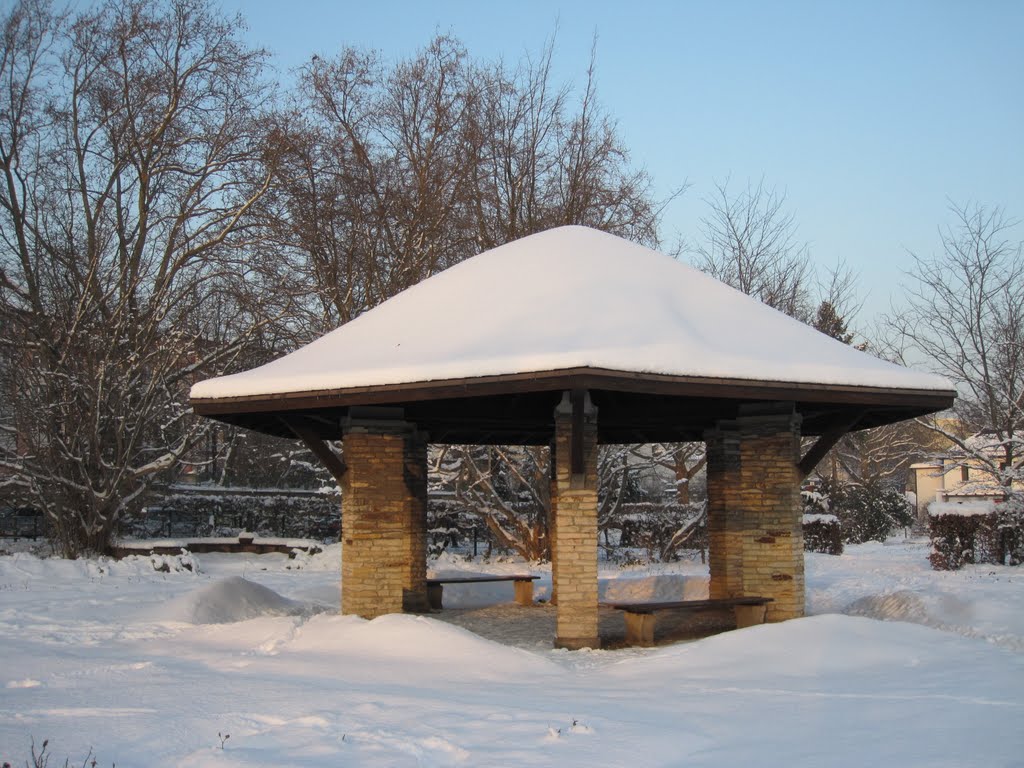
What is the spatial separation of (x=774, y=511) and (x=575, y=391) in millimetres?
3421

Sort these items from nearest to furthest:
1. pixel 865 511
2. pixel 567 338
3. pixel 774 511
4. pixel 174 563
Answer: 1. pixel 567 338
2. pixel 774 511
3. pixel 174 563
4. pixel 865 511

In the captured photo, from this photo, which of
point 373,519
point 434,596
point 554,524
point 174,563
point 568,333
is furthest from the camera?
point 174,563

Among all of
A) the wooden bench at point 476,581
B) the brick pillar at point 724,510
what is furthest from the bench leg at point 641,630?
the wooden bench at point 476,581

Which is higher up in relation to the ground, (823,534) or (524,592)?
(823,534)

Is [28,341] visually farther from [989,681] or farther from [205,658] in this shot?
[989,681]

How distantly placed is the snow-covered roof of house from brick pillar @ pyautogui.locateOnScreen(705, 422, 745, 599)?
223cm

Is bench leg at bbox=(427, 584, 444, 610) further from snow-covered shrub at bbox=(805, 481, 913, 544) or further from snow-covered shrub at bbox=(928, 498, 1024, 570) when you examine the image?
snow-covered shrub at bbox=(805, 481, 913, 544)

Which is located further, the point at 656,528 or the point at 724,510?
the point at 656,528

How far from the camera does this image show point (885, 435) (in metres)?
37.6

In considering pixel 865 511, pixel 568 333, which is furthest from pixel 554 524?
pixel 865 511

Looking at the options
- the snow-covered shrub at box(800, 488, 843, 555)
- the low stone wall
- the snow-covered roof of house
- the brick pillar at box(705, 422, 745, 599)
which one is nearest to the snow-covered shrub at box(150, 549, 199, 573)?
the low stone wall

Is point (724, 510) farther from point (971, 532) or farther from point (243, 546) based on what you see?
point (243, 546)

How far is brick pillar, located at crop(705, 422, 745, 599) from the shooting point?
1291cm

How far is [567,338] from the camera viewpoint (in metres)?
9.92
